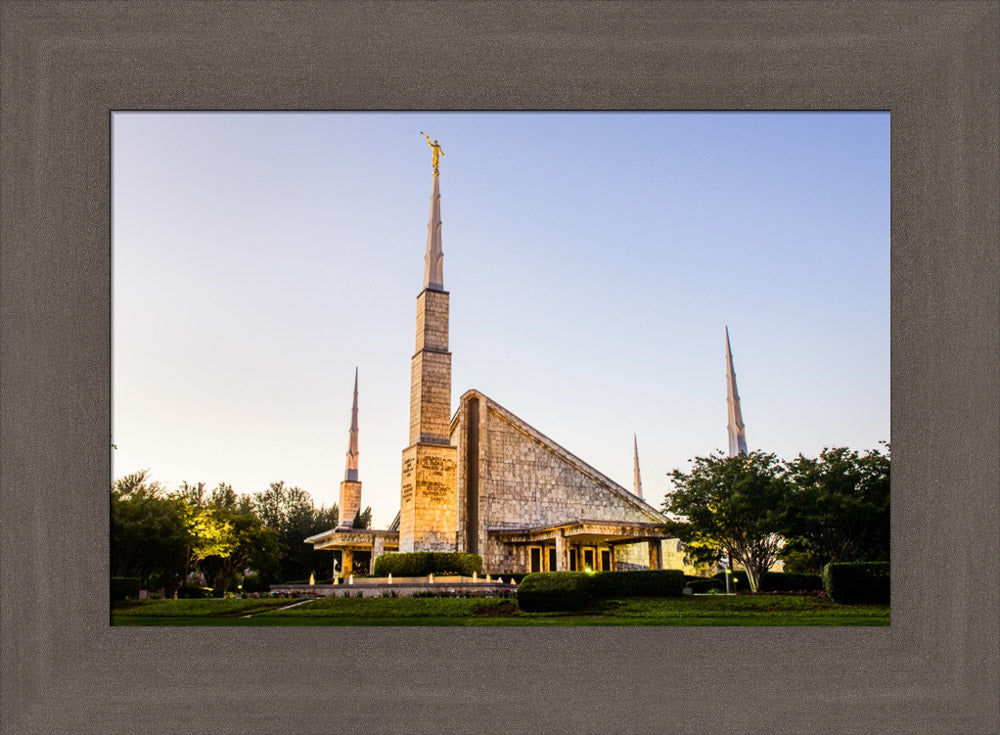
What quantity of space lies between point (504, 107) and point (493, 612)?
8382mm

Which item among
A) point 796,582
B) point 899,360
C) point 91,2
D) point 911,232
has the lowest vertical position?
point 796,582

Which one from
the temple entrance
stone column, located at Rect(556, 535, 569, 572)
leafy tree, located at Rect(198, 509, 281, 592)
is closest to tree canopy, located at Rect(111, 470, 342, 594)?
leafy tree, located at Rect(198, 509, 281, 592)

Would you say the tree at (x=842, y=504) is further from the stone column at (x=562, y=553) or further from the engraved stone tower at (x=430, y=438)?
the stone column at (x=562, y=553)

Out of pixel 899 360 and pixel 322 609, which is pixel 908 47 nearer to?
pixel 899 360

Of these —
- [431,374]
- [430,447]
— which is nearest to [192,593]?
[430,447]

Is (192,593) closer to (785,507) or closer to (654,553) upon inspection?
(654,553)

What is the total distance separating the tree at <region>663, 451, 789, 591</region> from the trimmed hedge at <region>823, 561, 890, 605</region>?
2.90 m

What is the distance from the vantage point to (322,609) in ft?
44.2

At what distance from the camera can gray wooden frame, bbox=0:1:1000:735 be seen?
23.2 ft

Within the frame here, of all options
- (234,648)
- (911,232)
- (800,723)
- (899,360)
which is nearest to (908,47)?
(911,232)

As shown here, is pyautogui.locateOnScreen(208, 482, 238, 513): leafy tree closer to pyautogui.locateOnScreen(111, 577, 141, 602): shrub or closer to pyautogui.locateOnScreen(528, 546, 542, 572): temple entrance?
pyautogui.locateOnScreen(528, 546, 542, 572): temple entrance

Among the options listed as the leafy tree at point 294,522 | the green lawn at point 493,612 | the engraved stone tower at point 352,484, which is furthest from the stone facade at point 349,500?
the green lawn at point 493,612

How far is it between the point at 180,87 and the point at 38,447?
3301 millimetres

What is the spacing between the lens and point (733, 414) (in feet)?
82.8
